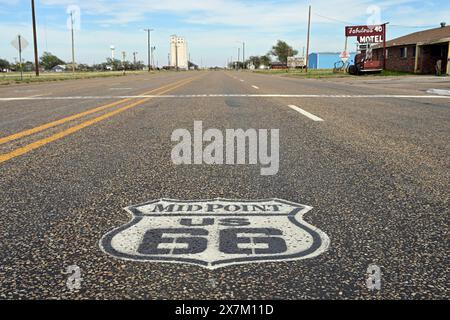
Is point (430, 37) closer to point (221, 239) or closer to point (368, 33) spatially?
point (368, 33)

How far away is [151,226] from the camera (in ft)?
7.47

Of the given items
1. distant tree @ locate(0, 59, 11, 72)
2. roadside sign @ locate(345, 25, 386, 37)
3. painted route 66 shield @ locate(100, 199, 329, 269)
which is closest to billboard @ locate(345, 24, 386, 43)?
roadside sign @ locate(345, 25, 386, 37)

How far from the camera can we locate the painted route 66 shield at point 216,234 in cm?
193

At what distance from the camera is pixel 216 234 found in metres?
2.15

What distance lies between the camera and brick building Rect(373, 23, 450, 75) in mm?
37500

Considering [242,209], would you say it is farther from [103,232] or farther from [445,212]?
[445,212]

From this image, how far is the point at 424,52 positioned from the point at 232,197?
4220cm

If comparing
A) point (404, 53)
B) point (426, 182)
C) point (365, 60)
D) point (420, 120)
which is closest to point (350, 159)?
point (426, 182)

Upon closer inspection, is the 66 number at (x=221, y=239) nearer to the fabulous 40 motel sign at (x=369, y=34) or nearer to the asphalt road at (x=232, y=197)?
the asphalt road at (x=232, y=197)

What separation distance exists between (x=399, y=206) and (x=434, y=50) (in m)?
A: 42.3

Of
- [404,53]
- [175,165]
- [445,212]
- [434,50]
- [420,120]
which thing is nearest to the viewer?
[445,212]

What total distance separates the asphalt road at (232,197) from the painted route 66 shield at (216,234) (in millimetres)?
70

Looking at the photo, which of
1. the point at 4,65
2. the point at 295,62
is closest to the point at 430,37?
the point at 295,62
